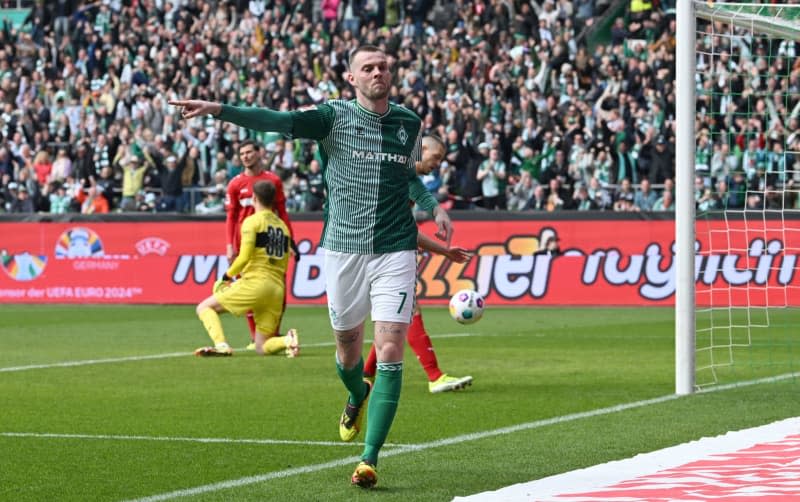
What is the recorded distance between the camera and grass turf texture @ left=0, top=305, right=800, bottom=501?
7.35m

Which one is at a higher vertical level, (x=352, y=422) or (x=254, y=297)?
(x=254, y=297)

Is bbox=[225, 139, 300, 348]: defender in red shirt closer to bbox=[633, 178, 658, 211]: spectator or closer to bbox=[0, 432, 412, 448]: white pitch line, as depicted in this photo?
bbox=[0, 432, 412, 448]: white pitch line

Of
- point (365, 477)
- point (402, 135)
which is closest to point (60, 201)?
point (402, 135)

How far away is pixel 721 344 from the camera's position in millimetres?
17094

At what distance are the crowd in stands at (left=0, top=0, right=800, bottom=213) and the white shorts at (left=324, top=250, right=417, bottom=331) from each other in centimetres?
1564

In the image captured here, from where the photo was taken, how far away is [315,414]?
10.2 m

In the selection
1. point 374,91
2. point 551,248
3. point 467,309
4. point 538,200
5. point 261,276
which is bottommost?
point 467,309

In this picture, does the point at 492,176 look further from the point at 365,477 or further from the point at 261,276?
the point at 365,477

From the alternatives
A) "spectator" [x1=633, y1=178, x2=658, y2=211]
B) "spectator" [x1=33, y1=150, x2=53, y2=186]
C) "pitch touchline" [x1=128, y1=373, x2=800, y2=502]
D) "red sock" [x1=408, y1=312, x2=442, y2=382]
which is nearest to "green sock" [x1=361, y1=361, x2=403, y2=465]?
"pitch touchline" [x1=128, y1=373, x2=800, y2=502]

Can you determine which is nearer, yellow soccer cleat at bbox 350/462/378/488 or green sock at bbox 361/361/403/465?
yellow soccer cleat at bbox 350/462/378/488

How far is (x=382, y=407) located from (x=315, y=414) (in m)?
3.05

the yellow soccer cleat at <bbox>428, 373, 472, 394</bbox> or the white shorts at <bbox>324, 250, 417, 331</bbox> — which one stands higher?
the white shorts at <bbox>324, 250, 417, 331</bbox>

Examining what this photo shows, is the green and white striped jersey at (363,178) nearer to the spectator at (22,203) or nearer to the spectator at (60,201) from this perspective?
the spectator at (60,201)

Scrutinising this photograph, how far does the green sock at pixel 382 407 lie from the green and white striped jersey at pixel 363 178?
586mm
